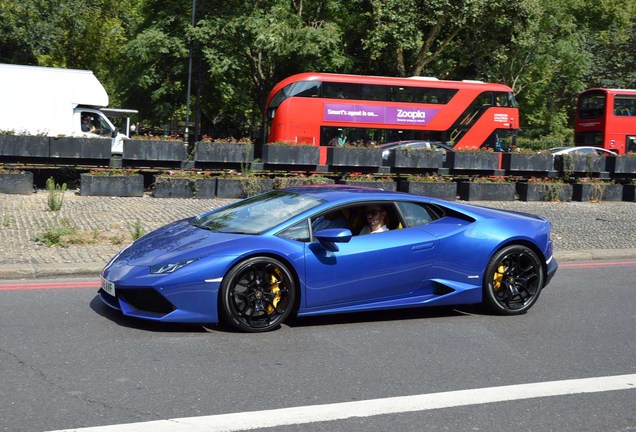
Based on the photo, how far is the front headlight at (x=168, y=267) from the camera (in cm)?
604

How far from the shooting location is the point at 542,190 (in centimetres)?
1767

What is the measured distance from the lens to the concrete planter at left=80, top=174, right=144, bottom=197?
569 inches

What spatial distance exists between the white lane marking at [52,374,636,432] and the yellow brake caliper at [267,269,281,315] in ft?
5.49

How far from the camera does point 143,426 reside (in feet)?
14.0

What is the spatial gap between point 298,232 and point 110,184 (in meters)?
8.97

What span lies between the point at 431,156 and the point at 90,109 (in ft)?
44.9

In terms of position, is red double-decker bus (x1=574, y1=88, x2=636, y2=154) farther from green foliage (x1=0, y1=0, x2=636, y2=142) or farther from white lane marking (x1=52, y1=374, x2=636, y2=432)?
white lane marking (x1=52, y1=374, x2=636, y2=432)

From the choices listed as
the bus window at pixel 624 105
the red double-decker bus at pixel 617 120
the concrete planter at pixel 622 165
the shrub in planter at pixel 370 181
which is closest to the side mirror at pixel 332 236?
the shrub in planter at pixel 370 181

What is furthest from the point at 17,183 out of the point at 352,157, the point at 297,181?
the point at 352,157

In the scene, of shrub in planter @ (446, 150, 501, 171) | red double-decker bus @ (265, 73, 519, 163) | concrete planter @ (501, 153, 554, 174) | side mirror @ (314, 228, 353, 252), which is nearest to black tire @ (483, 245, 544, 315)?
side mirror @ (314, 228, 353, 252)

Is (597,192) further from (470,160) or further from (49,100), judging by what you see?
(49,100)

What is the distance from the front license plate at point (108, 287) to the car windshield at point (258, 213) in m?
1.02

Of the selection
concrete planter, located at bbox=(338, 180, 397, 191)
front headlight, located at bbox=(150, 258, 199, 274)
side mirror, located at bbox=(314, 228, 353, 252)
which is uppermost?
concrete planter, located at bbox=(338, 180, 397, 191)

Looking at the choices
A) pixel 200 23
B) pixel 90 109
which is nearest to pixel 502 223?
pixel 90 109
